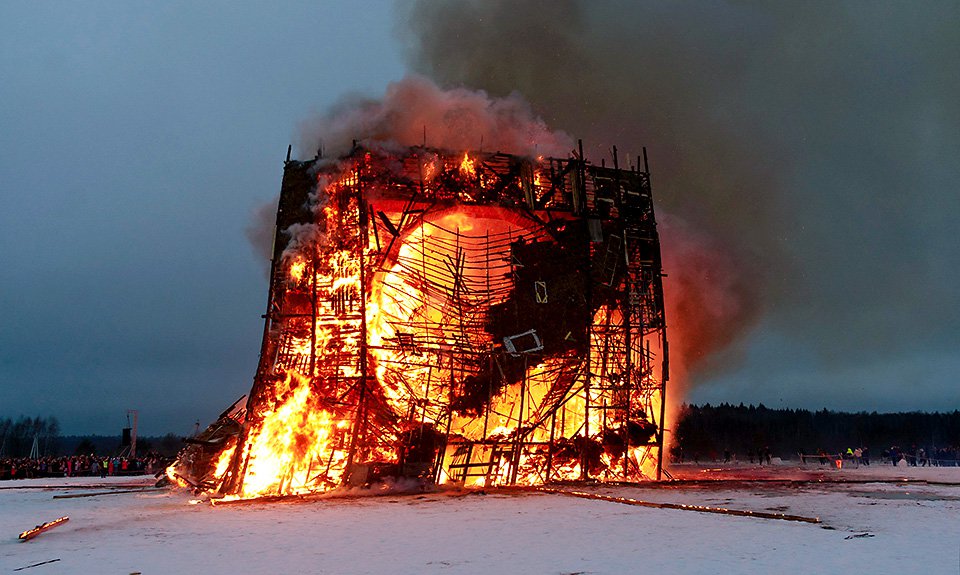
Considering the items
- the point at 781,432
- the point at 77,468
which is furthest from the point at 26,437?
the point at 781,432

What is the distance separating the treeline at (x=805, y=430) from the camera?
99812 millimetres

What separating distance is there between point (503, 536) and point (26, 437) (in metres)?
138

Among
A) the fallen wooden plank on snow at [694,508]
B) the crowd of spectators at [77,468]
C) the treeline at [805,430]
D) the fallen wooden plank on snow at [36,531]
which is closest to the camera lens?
the fallen wooden plank on snow at [36,531]

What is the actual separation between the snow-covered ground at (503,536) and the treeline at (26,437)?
107 m

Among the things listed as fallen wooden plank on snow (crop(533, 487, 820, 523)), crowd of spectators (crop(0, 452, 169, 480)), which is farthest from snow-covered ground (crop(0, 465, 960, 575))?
crowd of spectators (crop(0, 452, 169, 480))

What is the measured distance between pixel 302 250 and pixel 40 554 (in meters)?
16.3

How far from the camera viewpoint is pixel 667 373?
98.4ft

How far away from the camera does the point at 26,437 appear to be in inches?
4788

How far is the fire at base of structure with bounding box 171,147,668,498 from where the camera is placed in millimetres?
24859

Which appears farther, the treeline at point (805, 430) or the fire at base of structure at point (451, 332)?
the treeline at point (805, 430)

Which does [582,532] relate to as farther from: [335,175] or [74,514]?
[335,175]

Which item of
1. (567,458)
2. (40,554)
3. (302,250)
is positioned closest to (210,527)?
(40,554)

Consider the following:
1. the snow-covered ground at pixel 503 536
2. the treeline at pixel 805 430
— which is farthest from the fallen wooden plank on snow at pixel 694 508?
the treeline at pixel 805 430

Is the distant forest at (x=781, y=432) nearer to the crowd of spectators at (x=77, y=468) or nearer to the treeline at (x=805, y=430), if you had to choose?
the treeline at (x=805, y=430)
